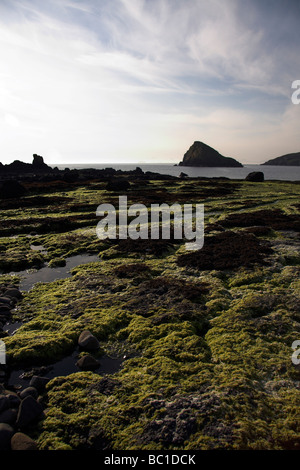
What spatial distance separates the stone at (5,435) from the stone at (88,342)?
3560mm

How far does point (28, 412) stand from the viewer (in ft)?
22.7

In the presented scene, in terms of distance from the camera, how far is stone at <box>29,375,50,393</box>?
8.07m

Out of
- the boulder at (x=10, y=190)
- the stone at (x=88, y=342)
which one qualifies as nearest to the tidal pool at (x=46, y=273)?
the stone at (x=88, y=342)

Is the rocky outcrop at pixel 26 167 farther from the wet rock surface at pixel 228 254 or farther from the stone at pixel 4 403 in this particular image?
the stone at pixel 4 403

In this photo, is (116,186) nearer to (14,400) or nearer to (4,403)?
(14,400)

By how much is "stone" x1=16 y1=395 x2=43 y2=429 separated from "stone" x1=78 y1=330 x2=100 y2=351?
2.76 m

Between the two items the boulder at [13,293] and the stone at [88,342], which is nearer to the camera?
the stone at [88,342]

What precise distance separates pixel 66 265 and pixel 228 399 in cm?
1497

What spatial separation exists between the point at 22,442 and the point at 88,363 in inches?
117

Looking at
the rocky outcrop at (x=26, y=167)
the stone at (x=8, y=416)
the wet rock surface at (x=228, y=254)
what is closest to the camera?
the stone at (x=8, y=416)

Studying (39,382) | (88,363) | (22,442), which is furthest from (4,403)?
(88,363)

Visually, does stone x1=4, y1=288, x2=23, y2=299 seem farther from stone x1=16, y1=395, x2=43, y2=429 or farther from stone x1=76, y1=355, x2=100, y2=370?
stone x1=16, y1=395, x2=43, y2=429

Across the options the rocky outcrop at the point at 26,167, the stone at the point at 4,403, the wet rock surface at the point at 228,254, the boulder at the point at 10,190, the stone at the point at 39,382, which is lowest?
the stone at the point at 39,382

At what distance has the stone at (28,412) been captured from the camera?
22.2 ft
